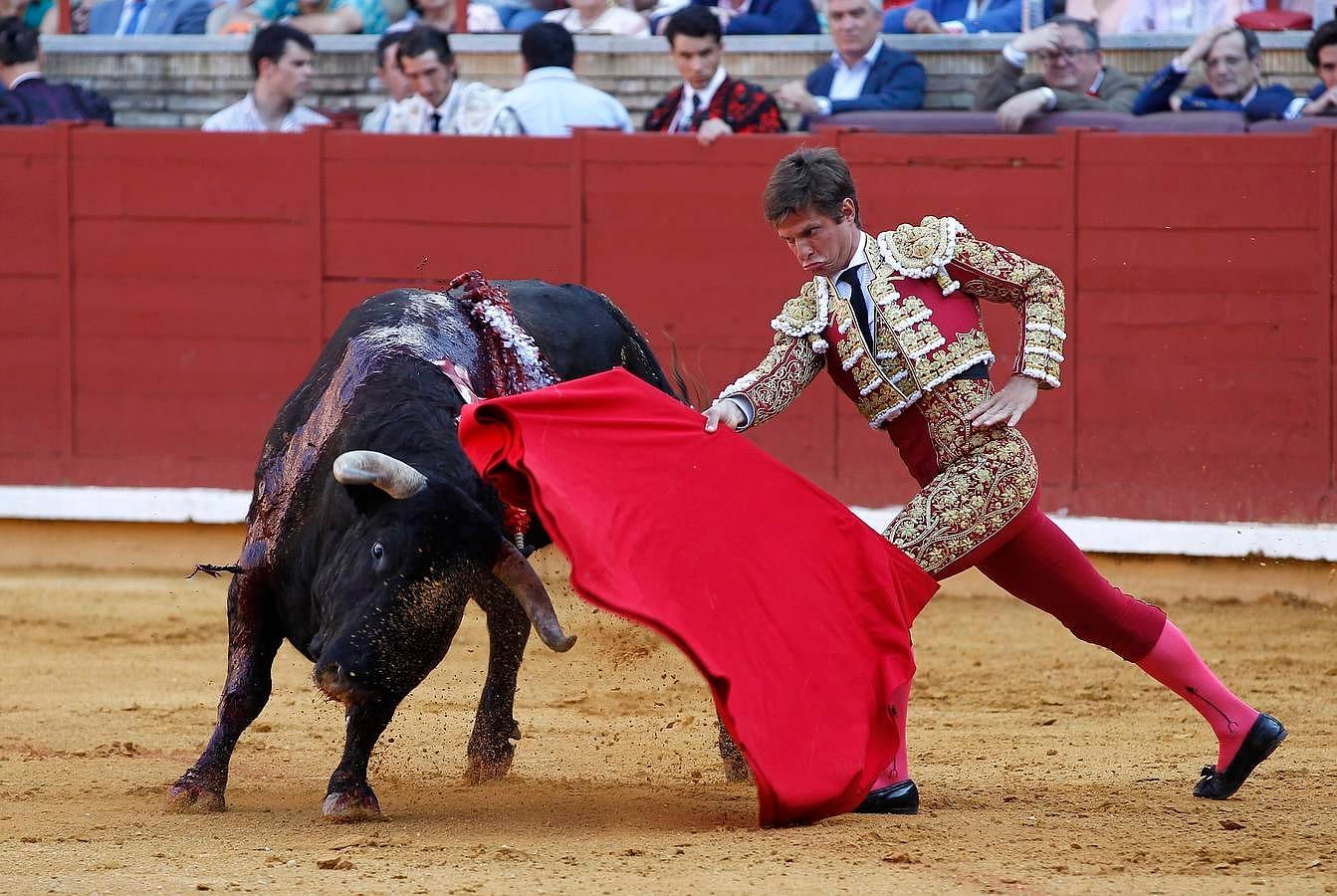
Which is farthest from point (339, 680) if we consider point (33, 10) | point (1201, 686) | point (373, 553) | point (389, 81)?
point (33, 10)

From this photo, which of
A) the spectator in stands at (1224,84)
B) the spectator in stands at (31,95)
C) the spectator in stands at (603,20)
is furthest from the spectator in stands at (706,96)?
the spectator in stands at (31,95)

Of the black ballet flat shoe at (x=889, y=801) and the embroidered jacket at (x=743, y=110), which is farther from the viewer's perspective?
the embroidered jacket at (x=743, y=110)

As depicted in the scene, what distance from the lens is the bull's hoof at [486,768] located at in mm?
4191

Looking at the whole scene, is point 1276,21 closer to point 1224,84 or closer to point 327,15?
point 1224,84

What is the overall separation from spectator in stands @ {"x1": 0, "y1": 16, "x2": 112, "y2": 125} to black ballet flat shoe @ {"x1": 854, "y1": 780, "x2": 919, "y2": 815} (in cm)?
510

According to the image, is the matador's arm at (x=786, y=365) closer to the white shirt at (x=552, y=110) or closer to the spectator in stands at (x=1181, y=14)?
the white shirt at (x=552, y=110)

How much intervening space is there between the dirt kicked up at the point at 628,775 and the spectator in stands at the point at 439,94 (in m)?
1.91

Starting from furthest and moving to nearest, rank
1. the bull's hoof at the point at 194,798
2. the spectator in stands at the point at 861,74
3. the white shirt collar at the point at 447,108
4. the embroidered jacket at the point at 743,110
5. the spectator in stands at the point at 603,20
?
the spectator in stands at the point at 603,20
the white shirt collar at the point at 447,108
the spectator in stands at the point at 861,74
the embroidered jacket at the point at 743,110
the bull's hoof at the point at 194,798

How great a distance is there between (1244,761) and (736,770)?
3.51 ft

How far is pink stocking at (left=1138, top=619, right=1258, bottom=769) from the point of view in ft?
11.7

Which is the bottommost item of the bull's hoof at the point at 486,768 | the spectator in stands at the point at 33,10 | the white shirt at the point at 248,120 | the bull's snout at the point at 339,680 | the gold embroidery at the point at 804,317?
the bull's hoof at the point at 486,768

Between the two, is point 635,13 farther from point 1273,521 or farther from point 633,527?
point 633,527

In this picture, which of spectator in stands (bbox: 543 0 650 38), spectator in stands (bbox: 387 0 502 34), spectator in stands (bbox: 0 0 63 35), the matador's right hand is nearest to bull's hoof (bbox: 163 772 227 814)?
the matador's right hand

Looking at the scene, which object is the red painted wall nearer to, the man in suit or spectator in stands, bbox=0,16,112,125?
spectator in stands, bbox=0,16,112,125
